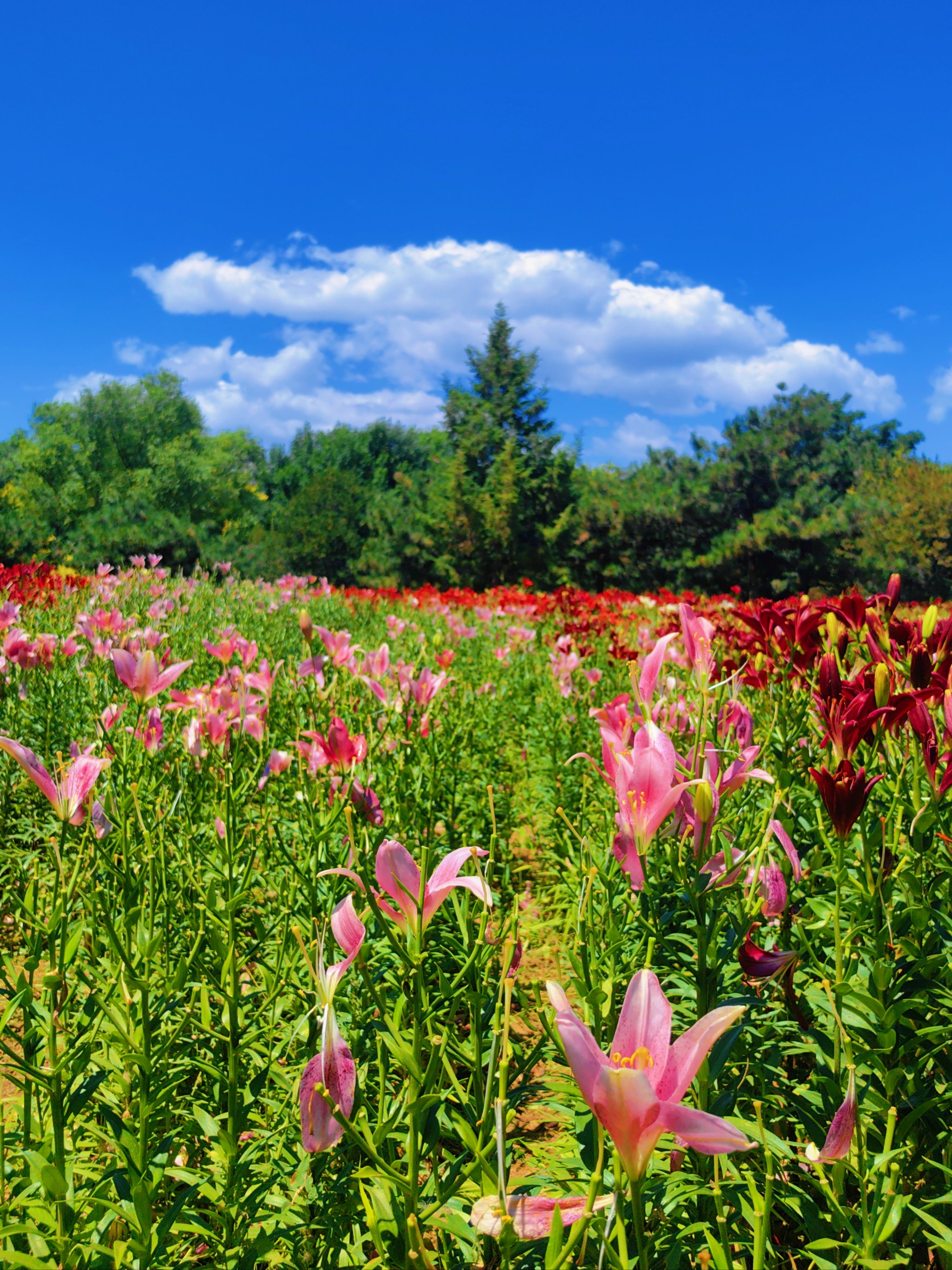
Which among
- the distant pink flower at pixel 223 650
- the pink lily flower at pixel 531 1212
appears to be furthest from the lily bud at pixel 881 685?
the distant pink flower at pixel 223 650

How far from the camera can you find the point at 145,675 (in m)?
1.79

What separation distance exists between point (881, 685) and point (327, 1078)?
1.10 m

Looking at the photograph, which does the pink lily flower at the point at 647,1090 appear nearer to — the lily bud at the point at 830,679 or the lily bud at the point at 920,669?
the lily bud at the point at 830,679

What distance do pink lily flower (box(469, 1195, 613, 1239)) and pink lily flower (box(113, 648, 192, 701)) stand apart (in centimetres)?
132

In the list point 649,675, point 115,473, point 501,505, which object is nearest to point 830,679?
point 649,675

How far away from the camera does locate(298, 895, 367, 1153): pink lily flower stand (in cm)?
73

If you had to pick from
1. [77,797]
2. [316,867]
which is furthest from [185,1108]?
[77,797]

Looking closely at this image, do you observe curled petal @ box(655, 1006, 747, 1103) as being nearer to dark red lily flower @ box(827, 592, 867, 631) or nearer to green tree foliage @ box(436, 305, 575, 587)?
dark red lily flower @ box(827, 592, 867, 631)

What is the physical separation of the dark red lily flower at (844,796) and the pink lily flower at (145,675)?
1329mm

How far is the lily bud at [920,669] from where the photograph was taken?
159 centimetres

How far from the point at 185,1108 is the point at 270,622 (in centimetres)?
670

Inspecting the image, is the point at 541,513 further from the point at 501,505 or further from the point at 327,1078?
the point at 327,1078

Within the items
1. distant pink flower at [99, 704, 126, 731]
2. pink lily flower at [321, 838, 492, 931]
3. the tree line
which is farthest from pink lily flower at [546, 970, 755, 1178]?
the tree line

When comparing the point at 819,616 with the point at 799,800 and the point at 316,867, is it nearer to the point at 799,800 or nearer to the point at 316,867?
the point at 799,800
